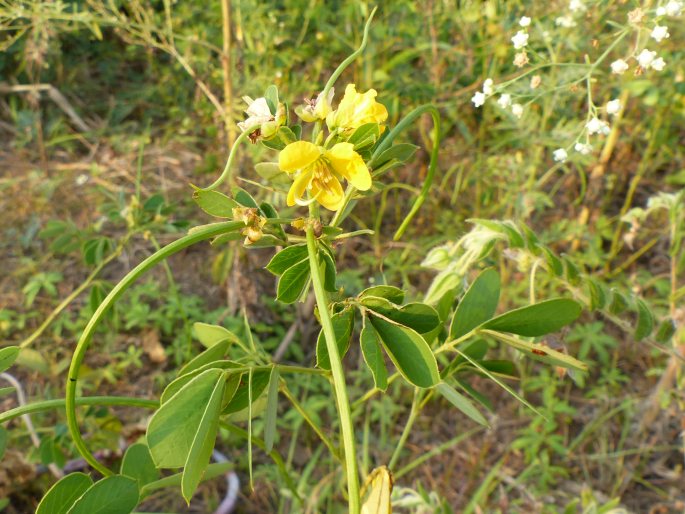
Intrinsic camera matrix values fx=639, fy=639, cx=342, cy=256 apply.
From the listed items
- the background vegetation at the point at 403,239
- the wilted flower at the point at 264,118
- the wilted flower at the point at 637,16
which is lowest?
the background vegetation at the point at 403,239

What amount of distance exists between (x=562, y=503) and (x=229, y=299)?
1.01 m

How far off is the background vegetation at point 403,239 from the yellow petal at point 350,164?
699mm

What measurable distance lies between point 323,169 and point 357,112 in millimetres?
51

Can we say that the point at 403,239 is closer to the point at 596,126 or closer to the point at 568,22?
the point at 568,22

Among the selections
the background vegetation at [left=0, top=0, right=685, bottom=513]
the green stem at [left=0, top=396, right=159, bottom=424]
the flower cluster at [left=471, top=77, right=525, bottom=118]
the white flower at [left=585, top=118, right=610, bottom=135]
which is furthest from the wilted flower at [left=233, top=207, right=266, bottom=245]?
the background vegetation at [left=0, top=0, right=685, bottom=513]

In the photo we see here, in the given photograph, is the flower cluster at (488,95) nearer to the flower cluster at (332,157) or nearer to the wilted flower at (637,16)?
the wilted flower at (637,16)

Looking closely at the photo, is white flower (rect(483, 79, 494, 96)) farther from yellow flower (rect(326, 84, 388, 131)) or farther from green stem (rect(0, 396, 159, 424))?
green stem (rect(0, 396, 159, 424))

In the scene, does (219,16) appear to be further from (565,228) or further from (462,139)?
(565,228)

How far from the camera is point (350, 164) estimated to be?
47 centimetres

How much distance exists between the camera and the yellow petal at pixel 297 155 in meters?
0.46

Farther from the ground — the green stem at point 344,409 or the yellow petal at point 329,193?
the yellow petal at point 329,193

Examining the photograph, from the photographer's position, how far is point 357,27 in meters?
1.99

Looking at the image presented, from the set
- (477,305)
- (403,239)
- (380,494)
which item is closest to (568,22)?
(403,239)

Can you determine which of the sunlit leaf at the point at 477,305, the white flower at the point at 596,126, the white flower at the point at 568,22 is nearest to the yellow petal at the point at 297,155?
the sunlit leaf at the point at 477,305
